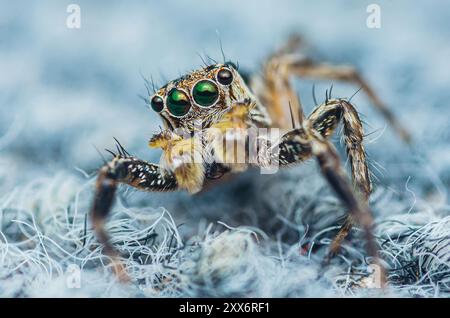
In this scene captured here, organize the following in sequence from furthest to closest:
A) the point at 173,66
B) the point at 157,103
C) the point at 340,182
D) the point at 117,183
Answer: the point at 173,66 < the point at 157,103 < the point at 117,183 < the point at 340,182

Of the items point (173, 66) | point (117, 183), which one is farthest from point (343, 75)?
point (117, 183)

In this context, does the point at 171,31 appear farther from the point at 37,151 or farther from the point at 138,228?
the point at 138,228

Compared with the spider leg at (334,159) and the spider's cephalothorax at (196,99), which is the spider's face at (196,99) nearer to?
the spider's cephalothorax at (196,99)

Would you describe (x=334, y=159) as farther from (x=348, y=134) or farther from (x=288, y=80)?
(x=288, y=80)

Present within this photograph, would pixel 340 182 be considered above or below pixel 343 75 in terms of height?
below

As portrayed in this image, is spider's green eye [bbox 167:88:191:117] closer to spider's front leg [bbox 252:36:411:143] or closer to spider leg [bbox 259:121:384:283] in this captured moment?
spider leg [bbox 259:121:384:283]

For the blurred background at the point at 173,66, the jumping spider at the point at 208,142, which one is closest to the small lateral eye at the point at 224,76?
the jumping spider at the point at 208,142
